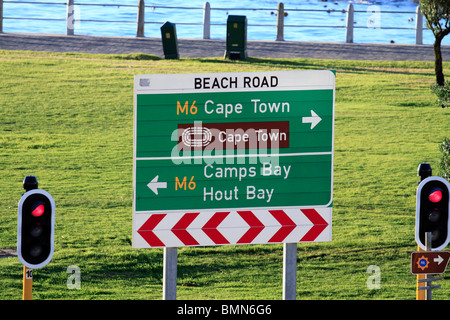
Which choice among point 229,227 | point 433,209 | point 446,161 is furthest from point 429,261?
point 446,161

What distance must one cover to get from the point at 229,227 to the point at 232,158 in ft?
2.02

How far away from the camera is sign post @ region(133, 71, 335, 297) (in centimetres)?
679

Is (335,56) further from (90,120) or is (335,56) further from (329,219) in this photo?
(329,219)

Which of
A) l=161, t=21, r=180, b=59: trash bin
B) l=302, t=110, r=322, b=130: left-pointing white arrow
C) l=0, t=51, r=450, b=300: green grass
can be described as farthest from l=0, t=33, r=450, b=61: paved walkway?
l=302, t=110, r=322, b=130: left-pointing white arrow

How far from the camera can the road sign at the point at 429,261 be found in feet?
22.8

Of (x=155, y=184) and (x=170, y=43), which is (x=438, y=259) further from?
(x=170, y=43)

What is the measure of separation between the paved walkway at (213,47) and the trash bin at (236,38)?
1.32m

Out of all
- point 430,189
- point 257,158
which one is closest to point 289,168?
point 257,158

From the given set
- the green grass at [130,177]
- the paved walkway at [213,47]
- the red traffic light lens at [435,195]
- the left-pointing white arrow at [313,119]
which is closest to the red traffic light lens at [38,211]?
the left-pointing white arrow at [313,119]

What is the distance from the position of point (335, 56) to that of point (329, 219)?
75.3 ft

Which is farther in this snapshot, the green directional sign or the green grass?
the green grass

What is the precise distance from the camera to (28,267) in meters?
6.71

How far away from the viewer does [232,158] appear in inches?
273

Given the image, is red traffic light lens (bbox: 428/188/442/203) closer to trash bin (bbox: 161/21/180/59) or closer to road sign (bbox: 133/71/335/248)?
road sign (bbox: 133/71/335/248)
